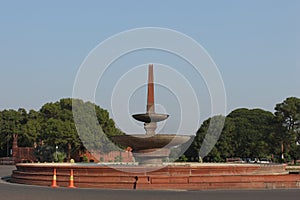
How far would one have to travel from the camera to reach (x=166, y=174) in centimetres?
2002

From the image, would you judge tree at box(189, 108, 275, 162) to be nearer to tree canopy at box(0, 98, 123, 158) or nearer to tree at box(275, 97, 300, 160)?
tree at box(275, 97, 300, 160)

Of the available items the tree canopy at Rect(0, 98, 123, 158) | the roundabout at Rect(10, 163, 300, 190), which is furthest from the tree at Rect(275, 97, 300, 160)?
the roundabout at Rect(10, 163, 300, 190)

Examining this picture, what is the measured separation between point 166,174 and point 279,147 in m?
45.1

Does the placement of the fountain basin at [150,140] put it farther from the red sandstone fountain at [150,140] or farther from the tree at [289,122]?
the tree at [289,122]

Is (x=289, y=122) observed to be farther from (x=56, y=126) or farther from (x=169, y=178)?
(x=169, y=178)

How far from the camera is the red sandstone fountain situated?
2319 centimetres

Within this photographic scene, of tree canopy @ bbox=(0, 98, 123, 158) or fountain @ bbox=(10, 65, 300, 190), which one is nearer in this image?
fountain @ bbox=(10, 65, 300, 190)

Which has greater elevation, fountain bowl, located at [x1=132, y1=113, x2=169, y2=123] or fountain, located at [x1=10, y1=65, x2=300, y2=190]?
fountain bowl, located at [x1=132, y1=113, x2=169, y2=123]

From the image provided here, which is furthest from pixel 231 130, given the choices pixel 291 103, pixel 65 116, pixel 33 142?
pixel 33 142

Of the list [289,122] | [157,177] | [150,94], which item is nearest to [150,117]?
[150,94]

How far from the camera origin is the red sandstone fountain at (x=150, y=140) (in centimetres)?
2319

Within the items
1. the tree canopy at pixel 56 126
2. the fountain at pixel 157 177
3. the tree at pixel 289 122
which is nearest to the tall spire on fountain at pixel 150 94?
the fountain at pixel 157 177

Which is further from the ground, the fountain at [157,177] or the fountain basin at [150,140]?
the fountain basin at [150,140]

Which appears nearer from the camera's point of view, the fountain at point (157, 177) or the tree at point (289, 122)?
the fountain at point (157, 177)
